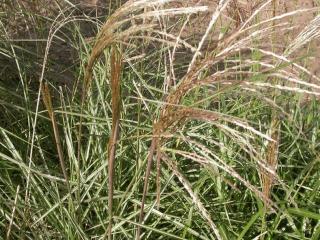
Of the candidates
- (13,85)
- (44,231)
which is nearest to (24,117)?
(13,85)

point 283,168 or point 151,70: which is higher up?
point 151,70

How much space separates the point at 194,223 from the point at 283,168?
1.63 ft

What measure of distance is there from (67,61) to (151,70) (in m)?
0.76

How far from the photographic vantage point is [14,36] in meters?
3.25

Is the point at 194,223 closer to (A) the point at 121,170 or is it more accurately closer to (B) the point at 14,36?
(A) the point at 121,170

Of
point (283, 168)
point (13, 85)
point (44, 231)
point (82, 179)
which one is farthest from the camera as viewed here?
point (13, 85)

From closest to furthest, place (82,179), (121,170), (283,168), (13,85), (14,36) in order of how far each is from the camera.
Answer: (82,179) < (121,170) < (283,168) < (13,85) < (14,36)

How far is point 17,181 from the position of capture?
2211mm

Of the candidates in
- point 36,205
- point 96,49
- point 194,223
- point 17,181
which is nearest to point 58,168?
point 17,181

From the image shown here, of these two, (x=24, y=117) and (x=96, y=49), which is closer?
(x=96, y=49)

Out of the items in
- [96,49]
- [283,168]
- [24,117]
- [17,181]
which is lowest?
[283,168]

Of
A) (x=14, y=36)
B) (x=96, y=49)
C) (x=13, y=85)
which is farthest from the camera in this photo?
(x=14, y=36)

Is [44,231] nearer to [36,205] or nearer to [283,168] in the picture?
[36,205]

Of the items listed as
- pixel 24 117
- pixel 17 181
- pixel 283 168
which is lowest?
pixel 283 168
